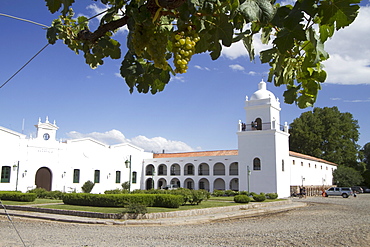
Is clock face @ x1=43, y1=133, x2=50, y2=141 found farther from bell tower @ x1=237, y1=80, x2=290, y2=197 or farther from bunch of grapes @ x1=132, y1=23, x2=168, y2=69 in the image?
bunch of grapes @ x1=132, y1=23, x2=168, y2=69

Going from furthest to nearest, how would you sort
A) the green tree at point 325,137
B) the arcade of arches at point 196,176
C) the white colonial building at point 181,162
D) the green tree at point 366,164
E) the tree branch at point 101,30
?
1. the green tree at point 366,164
2. the green tree at point 325,137
3. the arcade of arches at point 196,176
4. the white colonial building at point 181,162
5. the tree branch at point 101,30

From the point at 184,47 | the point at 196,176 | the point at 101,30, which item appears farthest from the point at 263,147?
the point at 184,47

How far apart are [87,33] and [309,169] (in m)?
40.0

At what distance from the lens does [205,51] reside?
1681 mm

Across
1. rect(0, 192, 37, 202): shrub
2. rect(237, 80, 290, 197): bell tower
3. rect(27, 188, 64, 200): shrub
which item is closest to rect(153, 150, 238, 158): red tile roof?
rect(237, 80, 290, 197): bell tower

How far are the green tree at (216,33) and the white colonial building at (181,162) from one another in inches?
870

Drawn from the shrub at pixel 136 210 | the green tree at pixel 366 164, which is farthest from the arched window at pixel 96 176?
the green tree at pixel 366 164

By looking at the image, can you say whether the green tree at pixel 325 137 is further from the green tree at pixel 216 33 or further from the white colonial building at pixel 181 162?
the green tree at pixel 216 33

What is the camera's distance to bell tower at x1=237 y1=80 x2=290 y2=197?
97.3ft

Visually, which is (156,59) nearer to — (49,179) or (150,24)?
(150,24)

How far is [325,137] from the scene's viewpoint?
4991 cm

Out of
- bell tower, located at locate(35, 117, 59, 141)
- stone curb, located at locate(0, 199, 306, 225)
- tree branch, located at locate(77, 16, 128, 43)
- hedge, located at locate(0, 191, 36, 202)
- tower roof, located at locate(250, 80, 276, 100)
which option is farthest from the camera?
tower roof, located at locate(250, 80, 276, 100)

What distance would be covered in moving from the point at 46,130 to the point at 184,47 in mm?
31302

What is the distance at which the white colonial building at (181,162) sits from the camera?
2827 cm
